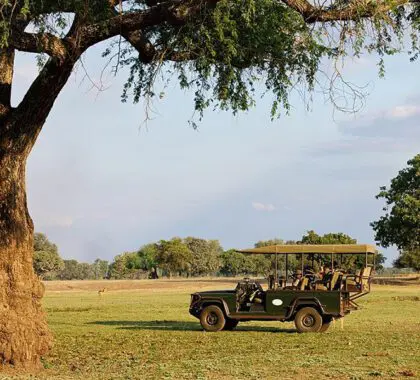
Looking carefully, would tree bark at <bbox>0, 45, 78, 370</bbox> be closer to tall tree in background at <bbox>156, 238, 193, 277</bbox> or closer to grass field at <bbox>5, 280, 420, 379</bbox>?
grass field at <bbox>5, 280, 420, 379</bbox>

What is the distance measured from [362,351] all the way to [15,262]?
7403 mm

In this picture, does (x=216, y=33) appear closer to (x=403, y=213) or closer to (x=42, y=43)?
(x=42, y=43)

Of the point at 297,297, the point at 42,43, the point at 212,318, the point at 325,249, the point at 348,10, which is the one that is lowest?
the point at 212,318

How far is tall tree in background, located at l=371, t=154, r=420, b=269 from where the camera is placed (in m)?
65.8

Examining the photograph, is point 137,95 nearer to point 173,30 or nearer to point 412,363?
point 173,30

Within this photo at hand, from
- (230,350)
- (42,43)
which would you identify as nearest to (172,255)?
(230,350)

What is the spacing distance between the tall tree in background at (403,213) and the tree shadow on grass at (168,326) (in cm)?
4332

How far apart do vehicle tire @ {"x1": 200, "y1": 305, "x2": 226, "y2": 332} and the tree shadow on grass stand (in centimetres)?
49

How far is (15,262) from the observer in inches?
577

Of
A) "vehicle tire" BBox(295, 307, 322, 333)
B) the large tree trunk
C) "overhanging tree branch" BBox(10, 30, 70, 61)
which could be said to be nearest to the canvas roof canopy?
"vehicle tire" BBox(295, 307, 322, 333)

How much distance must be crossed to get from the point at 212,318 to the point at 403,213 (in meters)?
46.8

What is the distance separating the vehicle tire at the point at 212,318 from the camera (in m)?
22.2

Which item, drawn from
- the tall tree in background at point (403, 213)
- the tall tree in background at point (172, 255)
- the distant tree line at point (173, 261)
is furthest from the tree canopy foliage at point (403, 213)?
the tall tree in background at point (172, 255)

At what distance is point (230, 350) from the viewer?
17.0 metres
